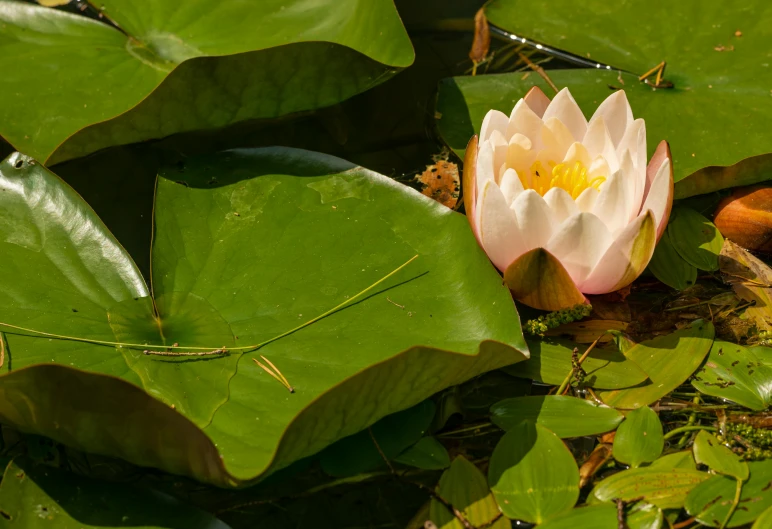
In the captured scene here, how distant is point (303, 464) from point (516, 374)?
1.91ft

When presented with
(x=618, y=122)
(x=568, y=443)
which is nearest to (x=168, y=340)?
(x=568, y=443)

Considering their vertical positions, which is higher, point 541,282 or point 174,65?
point 174,65

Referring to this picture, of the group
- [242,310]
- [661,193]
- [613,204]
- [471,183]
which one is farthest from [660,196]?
[242,310]

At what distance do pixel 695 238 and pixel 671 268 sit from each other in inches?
5.9

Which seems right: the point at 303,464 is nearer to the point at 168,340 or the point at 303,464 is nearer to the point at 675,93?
the point at 168,340

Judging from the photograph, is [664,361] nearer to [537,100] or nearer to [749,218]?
[749,218]

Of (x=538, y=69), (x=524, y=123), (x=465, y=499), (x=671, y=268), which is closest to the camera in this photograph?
(x=465, y=499)

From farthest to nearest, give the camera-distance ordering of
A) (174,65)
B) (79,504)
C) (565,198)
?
(174,65) < (565,198) < (79,504)

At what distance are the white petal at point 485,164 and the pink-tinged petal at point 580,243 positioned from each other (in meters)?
0.22

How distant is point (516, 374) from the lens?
5.74 feet

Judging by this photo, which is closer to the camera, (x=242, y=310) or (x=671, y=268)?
(x=242, y=310)

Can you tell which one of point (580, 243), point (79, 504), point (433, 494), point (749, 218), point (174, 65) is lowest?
point (433, 494)

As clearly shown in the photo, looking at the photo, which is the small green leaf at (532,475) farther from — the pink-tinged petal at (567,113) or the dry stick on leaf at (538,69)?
the dry stick on leaf at (538,69)

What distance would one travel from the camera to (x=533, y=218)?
5.36 ft
